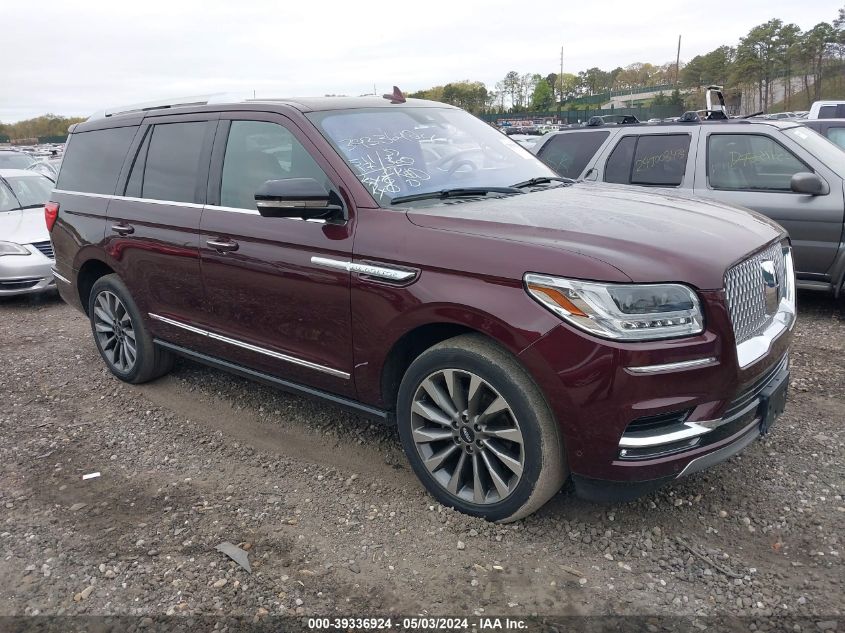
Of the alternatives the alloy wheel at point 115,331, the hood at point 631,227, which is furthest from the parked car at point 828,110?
the alloy wheel at point 115,331

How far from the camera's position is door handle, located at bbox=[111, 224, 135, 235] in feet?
14.7

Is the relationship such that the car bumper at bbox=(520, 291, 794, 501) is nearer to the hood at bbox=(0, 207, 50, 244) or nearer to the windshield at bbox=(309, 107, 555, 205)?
the windshield at bbox=(309, 107, 555, 205)

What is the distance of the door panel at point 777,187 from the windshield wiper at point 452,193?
3477mm

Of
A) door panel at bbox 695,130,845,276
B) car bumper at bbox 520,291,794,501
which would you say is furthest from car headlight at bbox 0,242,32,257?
door panel at bbox 695,130,845,276

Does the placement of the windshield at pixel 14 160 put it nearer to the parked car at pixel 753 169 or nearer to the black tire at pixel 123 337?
the black tire at pixel 123 337

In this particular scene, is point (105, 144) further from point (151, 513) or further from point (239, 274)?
point (151, 513)

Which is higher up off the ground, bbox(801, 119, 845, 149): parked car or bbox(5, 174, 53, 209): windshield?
bbox(801, 119, 845, 149): parked car

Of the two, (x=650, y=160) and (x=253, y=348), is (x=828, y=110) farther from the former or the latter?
(x=253, y=348)

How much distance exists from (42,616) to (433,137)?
294 centimetres

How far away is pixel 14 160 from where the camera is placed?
1511 centimetres

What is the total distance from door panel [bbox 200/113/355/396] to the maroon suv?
0.04 ft

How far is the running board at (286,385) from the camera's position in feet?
11.2

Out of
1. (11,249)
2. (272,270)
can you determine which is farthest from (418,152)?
(11,249)

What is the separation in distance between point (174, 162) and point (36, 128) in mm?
94843
